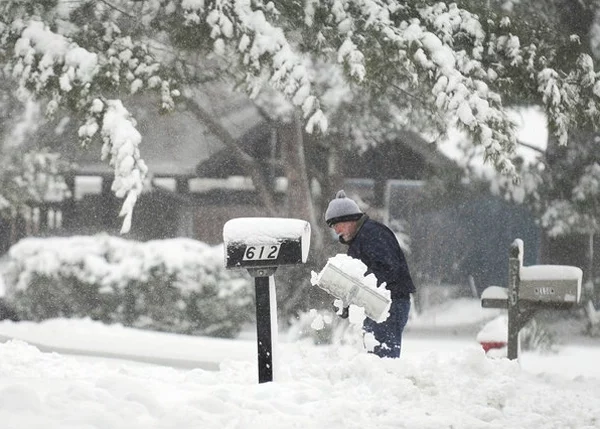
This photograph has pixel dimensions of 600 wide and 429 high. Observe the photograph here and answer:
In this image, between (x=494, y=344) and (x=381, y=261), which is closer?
(x=381, y=261)

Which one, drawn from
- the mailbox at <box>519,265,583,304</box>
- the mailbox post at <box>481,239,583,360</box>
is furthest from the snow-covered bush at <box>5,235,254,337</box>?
the mailbox at <box>519,265,583,304</box>

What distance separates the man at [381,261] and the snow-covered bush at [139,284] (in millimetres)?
5697

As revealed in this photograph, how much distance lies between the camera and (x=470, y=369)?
588 cm

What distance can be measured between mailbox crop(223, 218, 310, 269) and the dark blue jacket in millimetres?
1370

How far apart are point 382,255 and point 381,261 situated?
5 centimetres

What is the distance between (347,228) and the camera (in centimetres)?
648

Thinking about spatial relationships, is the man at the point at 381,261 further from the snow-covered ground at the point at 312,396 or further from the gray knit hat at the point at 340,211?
the snow-covered ground at the point at 312,396

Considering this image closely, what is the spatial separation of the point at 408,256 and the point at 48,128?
7.23 meters

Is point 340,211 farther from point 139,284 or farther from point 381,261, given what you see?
point 139,284

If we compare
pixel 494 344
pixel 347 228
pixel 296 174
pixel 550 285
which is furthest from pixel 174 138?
pixel 347 228

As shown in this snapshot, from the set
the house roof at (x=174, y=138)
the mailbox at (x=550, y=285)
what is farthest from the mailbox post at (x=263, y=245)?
the house roof at (x=174, y=138)

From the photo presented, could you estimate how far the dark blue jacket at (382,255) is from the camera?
6.32m

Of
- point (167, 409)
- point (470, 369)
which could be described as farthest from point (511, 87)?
point (167, 409)

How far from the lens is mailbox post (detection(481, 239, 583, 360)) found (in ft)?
24.5
